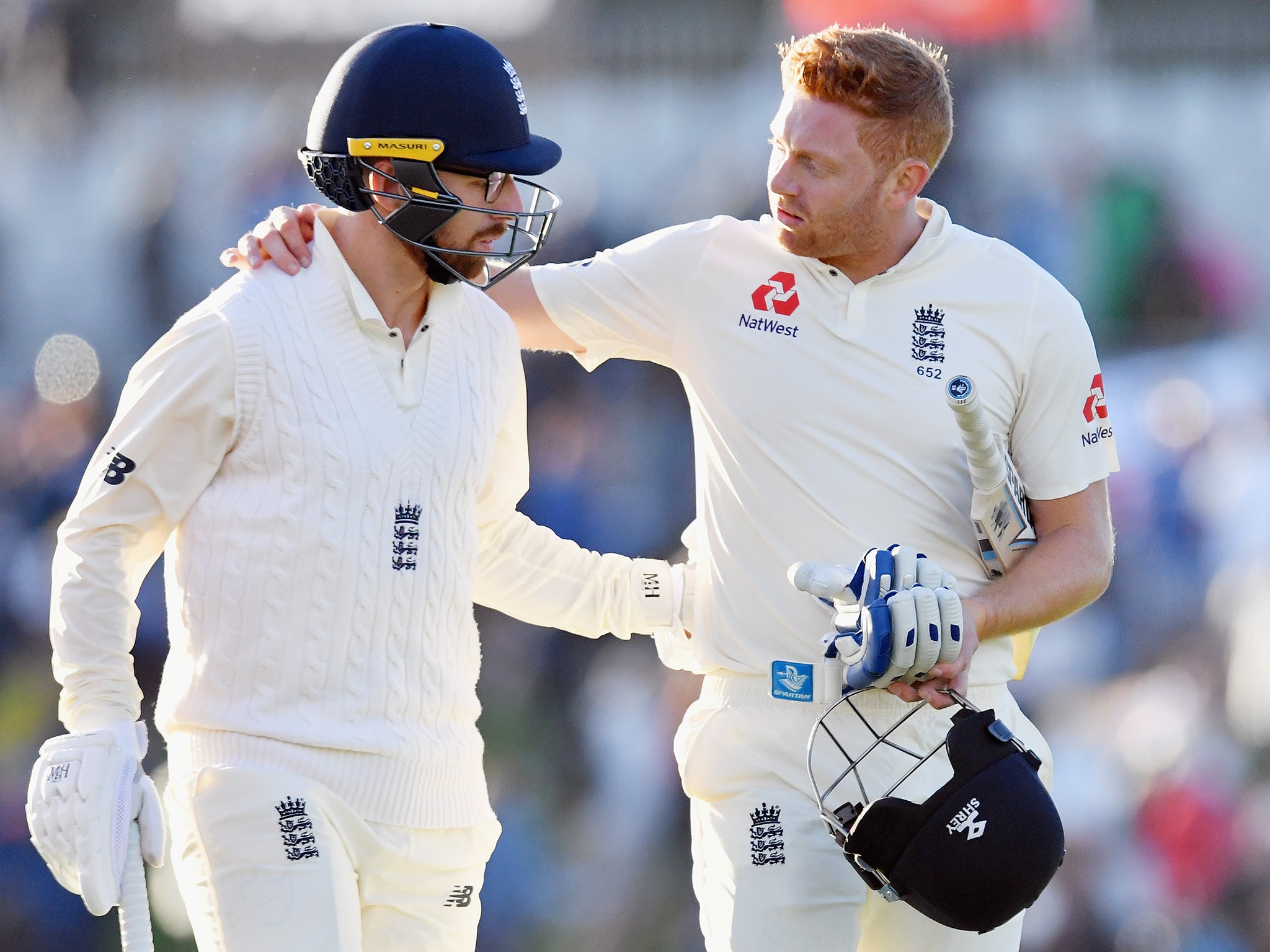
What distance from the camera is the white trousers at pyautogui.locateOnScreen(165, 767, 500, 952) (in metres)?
2.04

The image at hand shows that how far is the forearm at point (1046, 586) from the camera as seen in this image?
2.42 m

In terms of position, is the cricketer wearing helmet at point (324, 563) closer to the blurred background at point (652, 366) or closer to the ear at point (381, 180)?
the ear at point (381, 180)

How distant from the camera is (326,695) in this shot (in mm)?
2119

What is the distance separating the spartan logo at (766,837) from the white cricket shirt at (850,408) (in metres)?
0.22

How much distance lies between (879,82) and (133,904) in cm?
165

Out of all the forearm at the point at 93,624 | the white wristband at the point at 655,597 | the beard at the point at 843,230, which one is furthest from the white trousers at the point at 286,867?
the beard at the point at 843,230

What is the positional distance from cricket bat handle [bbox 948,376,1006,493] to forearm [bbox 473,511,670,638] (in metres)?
0.57

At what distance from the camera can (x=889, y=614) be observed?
2088 mm

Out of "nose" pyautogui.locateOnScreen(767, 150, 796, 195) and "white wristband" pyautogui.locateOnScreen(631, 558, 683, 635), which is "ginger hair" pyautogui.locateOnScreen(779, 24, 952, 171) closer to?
"nose" pyautogui.locateOnScreen(767, 150, 796, 195)

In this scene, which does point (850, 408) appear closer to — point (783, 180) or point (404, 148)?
point (783, 180)

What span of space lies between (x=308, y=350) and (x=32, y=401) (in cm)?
369

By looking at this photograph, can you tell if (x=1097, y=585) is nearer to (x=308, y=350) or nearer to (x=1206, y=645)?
(x=308, y=350)

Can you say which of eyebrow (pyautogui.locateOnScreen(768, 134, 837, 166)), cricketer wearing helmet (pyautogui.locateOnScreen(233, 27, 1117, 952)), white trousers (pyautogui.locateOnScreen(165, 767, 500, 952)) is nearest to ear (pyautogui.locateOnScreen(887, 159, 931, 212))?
cricketer wearing helmet (pyautogui.locateOnScreen(233, 27, 1117, 952))

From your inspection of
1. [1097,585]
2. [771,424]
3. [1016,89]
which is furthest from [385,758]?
[1016,89]
